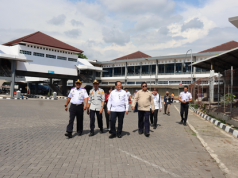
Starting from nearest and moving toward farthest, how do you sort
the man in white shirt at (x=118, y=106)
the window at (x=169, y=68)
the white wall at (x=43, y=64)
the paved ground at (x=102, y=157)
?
the paved ground at (x=102, y=157) < the man in white shirt at (x=118, y=106) < the white wall at (x=43, y=64) < the window at (x=169, y=68)

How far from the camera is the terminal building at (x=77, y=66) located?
3962 cm

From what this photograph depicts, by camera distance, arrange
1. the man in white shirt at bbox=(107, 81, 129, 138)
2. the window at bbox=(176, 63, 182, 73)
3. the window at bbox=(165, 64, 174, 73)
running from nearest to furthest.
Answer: the man in white shirt at bbox=(107, 81, 129, 138) → the window at bbox=(176, 63, 182, 73) → the window at bbox=(165, 64, 174, 73)

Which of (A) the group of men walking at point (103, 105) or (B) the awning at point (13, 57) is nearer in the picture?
(A) the group of men walking at point (103, 105)

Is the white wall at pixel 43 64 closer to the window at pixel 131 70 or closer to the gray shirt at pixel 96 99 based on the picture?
the window at pixel 131 70

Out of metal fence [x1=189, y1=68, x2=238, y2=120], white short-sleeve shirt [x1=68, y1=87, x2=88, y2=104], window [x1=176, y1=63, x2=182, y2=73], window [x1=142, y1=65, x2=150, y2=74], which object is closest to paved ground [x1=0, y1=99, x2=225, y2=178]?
white short-sleeve shirt [x1=68, y1=87, x2=88, y2=104]

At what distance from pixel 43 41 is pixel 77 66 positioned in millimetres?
8505

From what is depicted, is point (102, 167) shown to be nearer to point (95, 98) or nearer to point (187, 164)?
point (187, 164)

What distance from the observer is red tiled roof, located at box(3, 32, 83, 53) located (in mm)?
41281

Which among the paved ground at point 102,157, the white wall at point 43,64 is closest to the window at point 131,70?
the white wall at point 43,64

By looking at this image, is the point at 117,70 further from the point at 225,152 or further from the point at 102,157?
the point at 102,157

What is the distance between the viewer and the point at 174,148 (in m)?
6.04

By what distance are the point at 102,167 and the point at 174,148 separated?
244 centimetres

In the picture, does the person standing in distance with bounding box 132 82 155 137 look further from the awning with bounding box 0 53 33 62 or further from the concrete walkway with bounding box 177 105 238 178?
the awning with bounding box 0 53 33 62

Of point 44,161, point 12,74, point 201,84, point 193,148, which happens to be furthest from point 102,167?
point 12,74
